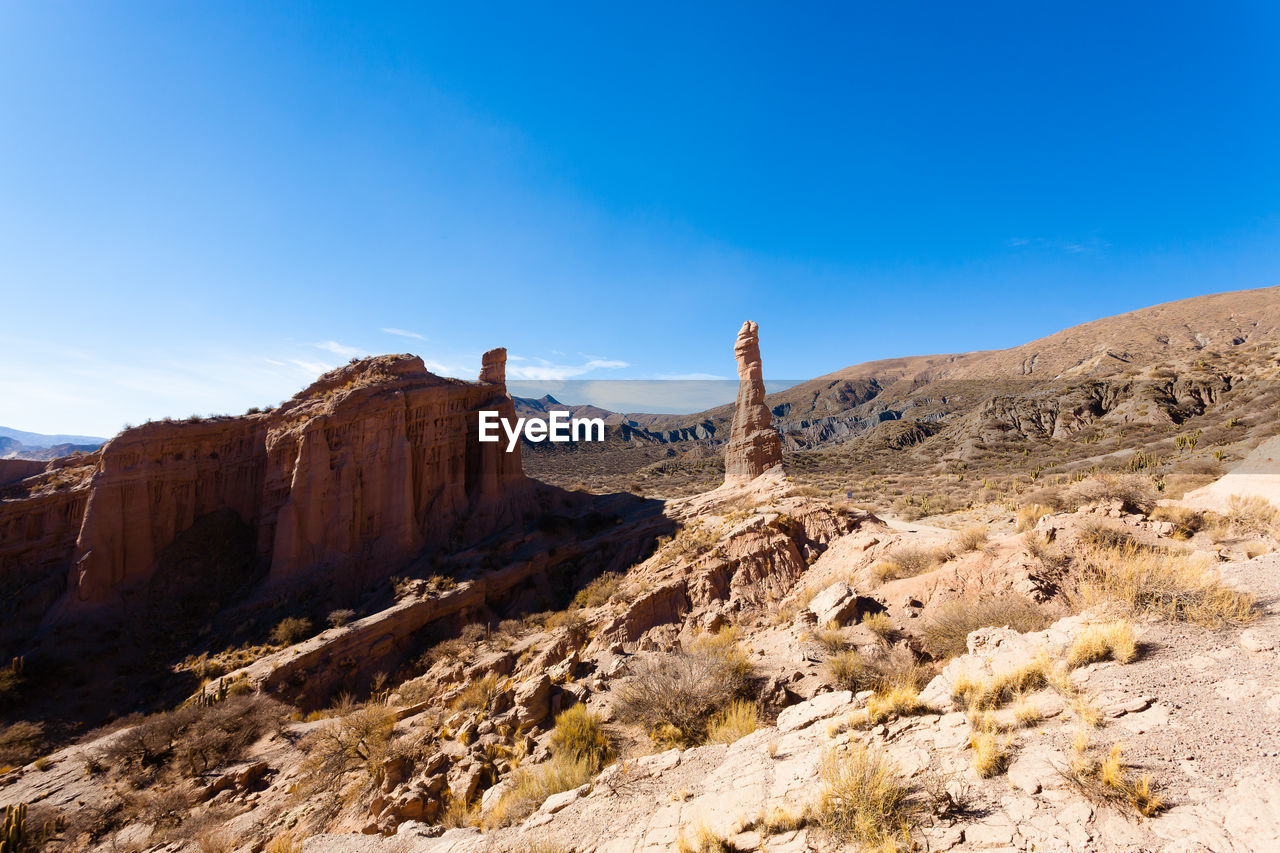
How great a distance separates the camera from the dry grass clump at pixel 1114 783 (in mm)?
3424

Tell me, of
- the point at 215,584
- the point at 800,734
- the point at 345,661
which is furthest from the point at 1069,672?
the point at 215,584

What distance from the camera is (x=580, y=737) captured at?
7.91 m

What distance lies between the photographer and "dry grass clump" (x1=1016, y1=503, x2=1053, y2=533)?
41.0ft

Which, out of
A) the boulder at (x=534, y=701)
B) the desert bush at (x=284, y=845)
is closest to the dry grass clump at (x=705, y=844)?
the boulder at (x=534, y=701)

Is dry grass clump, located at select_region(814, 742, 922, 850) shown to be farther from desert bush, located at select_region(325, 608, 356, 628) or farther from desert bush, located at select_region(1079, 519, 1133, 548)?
desert bush, located at select_region(325, 608, 356, 628)

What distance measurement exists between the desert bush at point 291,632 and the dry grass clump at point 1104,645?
22.9 meters

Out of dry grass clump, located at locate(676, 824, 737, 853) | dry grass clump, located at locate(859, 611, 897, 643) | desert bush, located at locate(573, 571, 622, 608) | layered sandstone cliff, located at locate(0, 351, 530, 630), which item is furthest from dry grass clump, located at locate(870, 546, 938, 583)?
layered sandstone cliff, located at locate(0, 351, 530, 630)

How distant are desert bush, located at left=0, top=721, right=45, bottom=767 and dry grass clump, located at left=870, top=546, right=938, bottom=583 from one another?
78.4ft

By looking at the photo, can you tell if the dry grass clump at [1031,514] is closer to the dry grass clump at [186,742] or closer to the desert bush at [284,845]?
the desert bush at [284,845]

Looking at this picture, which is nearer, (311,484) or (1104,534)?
(1104,534)

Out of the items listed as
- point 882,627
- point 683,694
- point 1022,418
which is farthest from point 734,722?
point 1022,418

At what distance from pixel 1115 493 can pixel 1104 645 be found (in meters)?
8.96

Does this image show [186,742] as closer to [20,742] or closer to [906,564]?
[20,742]

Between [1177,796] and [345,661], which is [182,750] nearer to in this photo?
[345,661]
